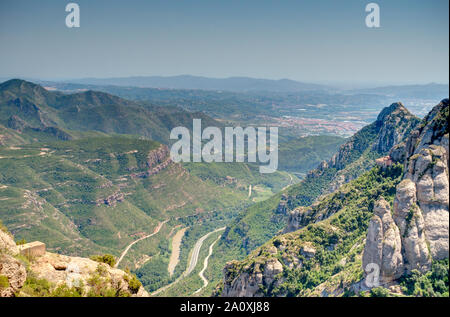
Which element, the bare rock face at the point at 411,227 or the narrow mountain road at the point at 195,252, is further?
the narrow mountain road at the point at 195,252

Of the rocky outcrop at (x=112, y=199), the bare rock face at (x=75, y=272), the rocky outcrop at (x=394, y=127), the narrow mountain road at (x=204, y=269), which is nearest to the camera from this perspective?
the bare rock face at (x=75, y=272)

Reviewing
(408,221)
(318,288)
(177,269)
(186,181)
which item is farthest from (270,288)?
(186,181)

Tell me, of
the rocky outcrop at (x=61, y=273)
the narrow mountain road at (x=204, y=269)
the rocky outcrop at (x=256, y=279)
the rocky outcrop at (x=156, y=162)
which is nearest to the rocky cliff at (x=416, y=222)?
the rocky outcrop at (x=256, y=279)

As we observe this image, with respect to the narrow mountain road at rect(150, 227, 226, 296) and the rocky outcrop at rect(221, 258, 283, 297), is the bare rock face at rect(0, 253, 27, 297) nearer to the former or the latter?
the rocky outcrop at rect(221, 258, 283, 297)

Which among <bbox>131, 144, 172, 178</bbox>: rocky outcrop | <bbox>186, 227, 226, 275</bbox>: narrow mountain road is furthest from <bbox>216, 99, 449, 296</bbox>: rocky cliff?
<bbox>131, 144, 172, 178</bbox>: rocky outcrop

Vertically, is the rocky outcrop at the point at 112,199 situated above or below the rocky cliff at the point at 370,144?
below

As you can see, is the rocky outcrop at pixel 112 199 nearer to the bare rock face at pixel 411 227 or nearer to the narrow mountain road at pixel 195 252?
the narrow mountain road at pixel 195 252

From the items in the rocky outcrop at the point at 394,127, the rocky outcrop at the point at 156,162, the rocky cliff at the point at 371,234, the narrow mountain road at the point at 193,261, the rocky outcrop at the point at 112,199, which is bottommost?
the narrow mountain road at the point at 193,261

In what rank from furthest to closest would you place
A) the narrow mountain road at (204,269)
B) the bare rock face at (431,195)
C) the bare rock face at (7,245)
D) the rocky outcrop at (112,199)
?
the rocky outcrop at (112,199) → the narrow mountain road at (204,269) → the bare rock face at (431,195) → the bare rock face at (7,245)

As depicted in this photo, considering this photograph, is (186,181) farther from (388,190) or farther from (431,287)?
(431,287)
